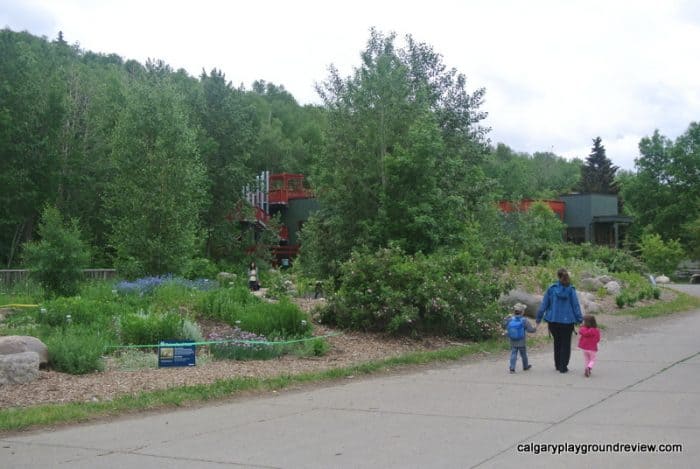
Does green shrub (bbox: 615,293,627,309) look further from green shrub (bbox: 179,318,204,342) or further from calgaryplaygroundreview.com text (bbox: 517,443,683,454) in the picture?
calgaryplaygroundreview.com text (bbox: 517,443,683,454)

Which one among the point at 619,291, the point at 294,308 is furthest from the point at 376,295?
the point at 619,291

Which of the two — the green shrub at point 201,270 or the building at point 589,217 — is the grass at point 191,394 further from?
the building at point 589,217

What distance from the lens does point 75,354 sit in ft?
35.9

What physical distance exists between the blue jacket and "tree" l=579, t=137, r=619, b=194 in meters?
83.0

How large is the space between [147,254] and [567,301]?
1515 cm

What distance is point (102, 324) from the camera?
1377cm

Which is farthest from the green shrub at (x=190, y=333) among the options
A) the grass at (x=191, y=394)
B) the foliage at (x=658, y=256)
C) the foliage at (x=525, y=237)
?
the foliage at (x=658, y=256)

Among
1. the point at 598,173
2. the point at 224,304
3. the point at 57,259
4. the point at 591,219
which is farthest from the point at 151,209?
the point at 598,173

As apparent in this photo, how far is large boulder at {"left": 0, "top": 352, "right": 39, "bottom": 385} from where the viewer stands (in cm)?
1002

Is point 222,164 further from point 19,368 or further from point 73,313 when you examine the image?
point 19,368

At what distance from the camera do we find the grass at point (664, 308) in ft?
75.7

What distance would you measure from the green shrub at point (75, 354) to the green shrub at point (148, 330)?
1.25 metres

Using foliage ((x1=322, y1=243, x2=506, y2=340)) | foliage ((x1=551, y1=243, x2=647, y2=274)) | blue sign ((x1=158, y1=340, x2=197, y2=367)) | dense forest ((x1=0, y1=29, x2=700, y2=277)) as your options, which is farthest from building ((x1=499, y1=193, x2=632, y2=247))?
blue sign ((x1=158, y1=340, x2=197, y2=367))

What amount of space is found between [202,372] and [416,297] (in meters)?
5.05
